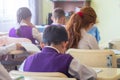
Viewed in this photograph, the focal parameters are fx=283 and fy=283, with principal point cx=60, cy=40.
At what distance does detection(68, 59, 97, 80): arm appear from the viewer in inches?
83.2

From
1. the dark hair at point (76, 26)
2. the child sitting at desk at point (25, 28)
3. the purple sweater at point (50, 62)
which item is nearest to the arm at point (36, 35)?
the child sitting at desk at point (25, 28)

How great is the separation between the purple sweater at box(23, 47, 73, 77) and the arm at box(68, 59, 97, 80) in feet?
0.11

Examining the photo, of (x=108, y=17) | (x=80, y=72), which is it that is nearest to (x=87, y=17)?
(x=80, y=72)

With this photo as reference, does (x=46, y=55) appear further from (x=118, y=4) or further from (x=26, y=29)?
(x=118, y=4)

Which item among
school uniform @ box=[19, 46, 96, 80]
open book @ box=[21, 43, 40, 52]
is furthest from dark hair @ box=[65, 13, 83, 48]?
school uniform @ box=[19, 46, 96, 80]

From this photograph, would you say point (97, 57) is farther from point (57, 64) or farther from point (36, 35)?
point (36, 35)

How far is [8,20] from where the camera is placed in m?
6.33

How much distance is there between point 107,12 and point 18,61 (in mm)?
3022

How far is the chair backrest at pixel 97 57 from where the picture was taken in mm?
2693

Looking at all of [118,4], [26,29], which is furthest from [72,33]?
[118,4]

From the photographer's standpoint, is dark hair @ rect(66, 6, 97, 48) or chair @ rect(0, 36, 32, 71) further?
chair @ rect(0, 36, 32, 71)

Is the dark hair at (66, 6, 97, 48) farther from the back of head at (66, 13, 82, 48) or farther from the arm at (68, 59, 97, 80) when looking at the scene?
A: the arm at (68, 59, 97, 80)

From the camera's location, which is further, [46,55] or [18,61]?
[18,61]

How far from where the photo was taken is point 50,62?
6.91ft
